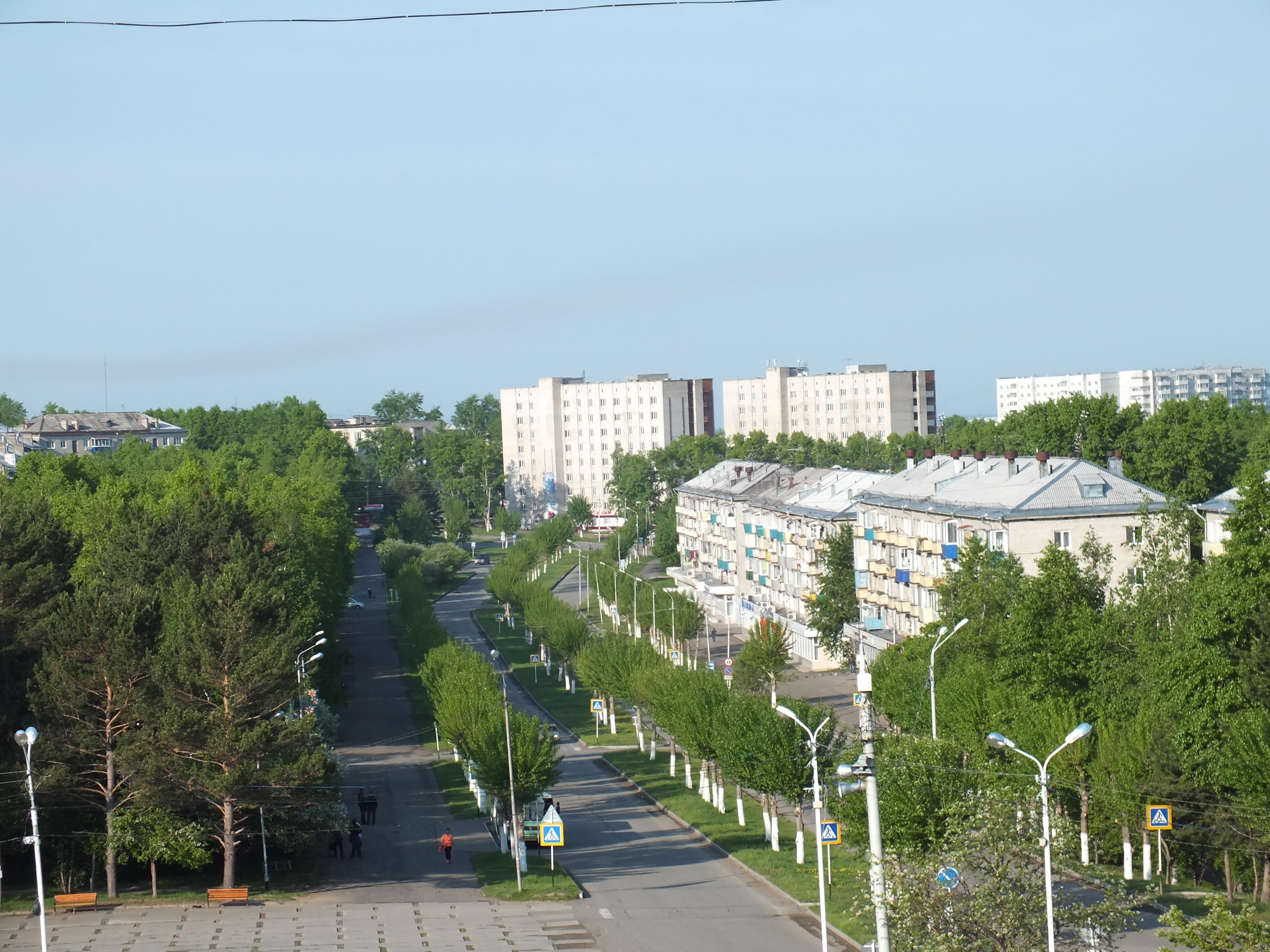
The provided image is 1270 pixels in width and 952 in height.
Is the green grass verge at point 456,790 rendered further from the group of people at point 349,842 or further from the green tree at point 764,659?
the green tree at point 764,659

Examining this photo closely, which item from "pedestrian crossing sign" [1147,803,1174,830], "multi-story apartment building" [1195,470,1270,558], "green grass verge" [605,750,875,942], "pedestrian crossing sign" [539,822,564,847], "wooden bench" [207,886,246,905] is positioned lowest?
"green grass verge" [605,750,875,942]

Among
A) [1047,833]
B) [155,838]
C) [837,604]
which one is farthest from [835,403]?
[1047,833]

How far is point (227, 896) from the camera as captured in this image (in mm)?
36719

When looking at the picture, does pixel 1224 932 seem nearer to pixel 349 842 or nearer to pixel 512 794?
pixel 512 794

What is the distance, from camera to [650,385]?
180 meters

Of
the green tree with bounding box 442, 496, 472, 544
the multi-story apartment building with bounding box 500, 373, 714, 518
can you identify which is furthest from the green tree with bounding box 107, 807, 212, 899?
the multi-story apartment building with bounding box 500, 373, 714, 518

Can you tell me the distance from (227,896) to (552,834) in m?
8.64

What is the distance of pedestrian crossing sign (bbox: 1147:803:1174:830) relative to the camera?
33281 millimetres

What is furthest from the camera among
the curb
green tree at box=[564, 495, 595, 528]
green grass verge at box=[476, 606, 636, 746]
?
green tree at box=[564, 495, 595, 528]

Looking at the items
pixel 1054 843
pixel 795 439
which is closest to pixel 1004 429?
pixel 795 439

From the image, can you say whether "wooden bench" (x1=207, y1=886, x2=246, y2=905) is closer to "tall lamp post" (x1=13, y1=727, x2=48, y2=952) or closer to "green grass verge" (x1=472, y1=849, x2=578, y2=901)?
"tall lamp post" (x1=13, y1=727, x2=48, y2=952)

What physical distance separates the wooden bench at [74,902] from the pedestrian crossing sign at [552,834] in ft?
38.4

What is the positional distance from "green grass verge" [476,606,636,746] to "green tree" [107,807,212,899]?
28.8 m

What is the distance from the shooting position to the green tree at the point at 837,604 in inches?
2975
